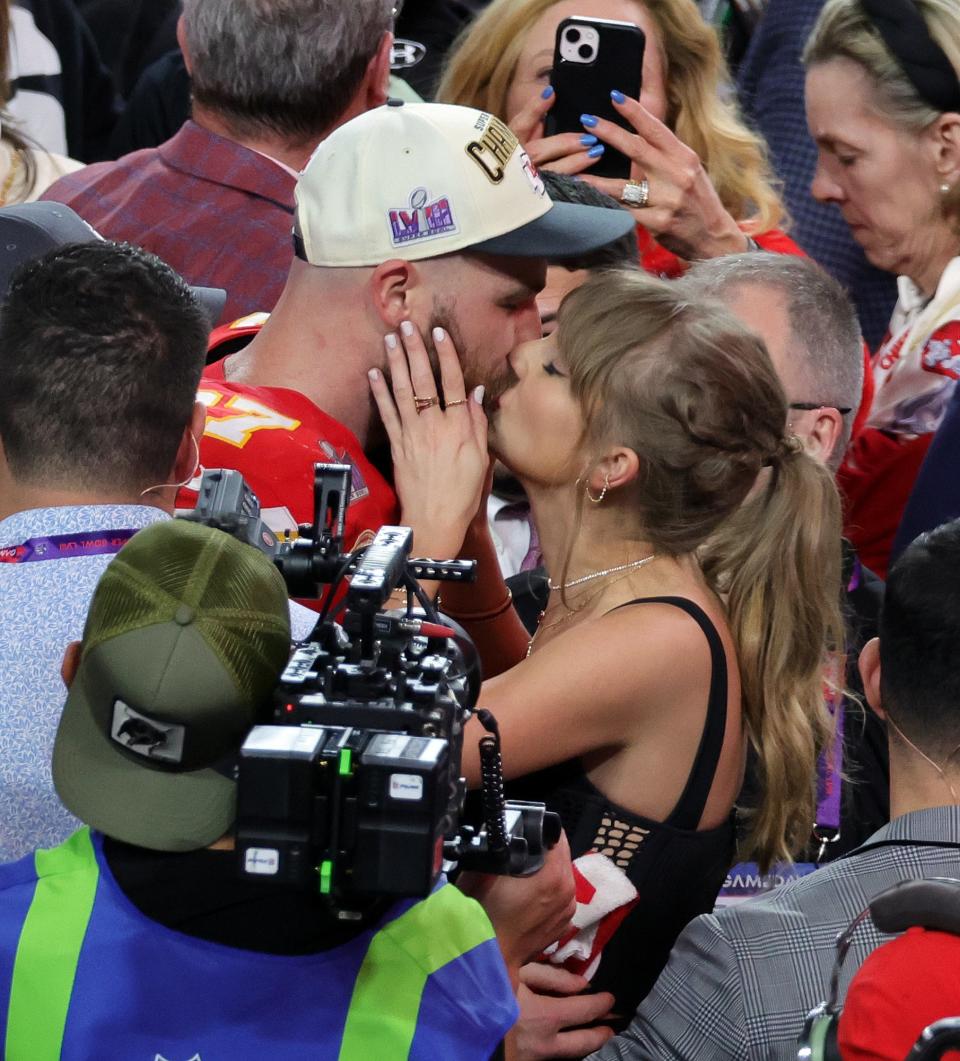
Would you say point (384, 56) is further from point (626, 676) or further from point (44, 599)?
point (44, 599)

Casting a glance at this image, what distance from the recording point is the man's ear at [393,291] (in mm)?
2779

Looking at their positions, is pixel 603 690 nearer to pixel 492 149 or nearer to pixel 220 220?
pixel 492 149

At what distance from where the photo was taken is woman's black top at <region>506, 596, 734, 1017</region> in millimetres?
2502

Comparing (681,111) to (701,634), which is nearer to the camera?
(701,634)

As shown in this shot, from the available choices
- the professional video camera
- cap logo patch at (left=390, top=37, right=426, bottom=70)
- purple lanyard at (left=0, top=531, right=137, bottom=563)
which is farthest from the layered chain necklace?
cap logo patch at (left=390, top=37, right=426, bottom=70)

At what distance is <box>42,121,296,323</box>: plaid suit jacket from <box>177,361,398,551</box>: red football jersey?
70 cm

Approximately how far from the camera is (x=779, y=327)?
11.1 ft

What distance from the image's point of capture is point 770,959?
1.99 meters

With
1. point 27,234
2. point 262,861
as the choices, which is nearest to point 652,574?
point 27,234

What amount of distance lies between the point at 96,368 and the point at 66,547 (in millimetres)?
283

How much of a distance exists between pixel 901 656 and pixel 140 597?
1079 mm

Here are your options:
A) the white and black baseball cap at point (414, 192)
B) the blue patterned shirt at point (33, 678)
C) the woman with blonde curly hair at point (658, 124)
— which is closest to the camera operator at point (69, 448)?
the blue patterned shirt at point (33, 678)

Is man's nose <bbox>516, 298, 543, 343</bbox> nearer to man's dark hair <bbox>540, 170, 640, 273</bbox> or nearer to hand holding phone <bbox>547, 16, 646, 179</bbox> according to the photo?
man's dark hair <bbox>540, 170, 640, 273</bbox>

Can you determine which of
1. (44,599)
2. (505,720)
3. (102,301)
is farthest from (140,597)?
(505,720)
